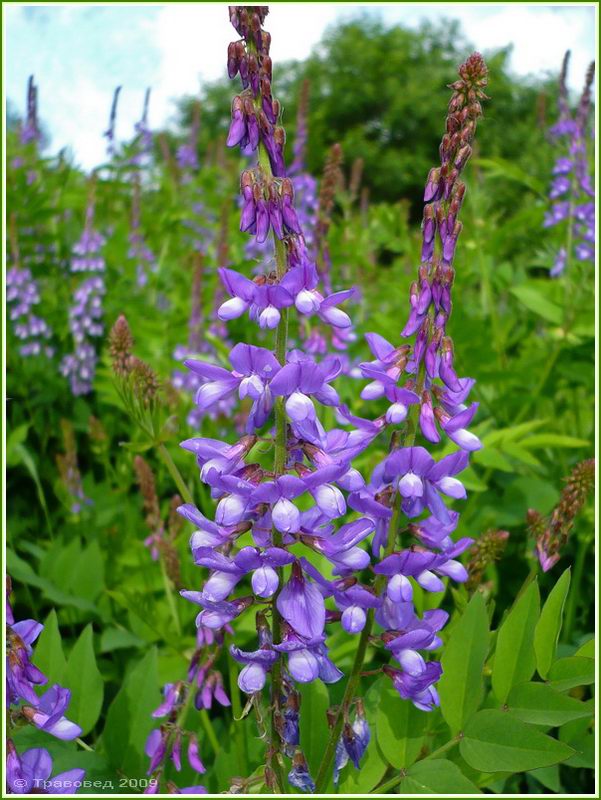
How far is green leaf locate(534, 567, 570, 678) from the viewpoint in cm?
137

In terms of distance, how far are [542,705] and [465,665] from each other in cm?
14

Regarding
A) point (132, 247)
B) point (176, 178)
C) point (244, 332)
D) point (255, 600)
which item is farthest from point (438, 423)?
point (176, 178)

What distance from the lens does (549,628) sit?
4.51 ft

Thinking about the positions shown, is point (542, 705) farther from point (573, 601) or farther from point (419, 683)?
point (573, 601)

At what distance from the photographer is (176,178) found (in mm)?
7602

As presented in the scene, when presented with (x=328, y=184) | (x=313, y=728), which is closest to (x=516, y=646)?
(x=313, y=728)

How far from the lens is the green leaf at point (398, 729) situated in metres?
1.32

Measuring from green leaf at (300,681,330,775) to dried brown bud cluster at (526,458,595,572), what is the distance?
1.73 ft

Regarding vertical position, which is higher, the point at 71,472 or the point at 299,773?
the point at 71,472

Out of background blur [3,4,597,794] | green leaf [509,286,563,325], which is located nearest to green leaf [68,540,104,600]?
background blur [3,4,597,794]

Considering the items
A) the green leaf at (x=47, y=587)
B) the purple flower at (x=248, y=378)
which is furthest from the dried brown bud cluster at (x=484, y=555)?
the green leaf at (x=47, y=587)

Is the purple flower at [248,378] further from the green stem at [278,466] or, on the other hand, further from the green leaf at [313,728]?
the green leaf at [313,728]

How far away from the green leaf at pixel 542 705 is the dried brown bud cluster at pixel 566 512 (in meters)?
0.31

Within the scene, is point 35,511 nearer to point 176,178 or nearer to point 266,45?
point 266,45
